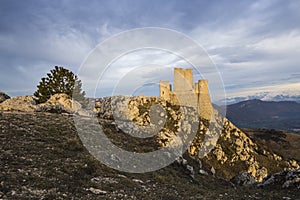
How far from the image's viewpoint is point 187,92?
10606 cm

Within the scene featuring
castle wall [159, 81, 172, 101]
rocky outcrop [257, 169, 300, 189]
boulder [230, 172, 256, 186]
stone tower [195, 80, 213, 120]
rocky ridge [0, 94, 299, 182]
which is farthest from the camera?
stone tower [195, 80, 213, 120]

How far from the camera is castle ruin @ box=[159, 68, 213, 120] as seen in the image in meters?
99.7

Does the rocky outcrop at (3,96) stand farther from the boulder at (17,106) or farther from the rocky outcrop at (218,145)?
the rocky outcrop at (218,145)

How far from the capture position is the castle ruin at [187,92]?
99688 mm

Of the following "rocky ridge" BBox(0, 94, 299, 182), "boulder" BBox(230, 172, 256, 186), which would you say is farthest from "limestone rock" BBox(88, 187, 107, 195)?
"boulder" BBox(230, 172, 256, 186)

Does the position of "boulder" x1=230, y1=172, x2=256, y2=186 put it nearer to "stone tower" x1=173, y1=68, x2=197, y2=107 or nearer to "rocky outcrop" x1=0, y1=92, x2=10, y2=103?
"rocky outcrop" x1=0, y1=92, x2=10, y2=103

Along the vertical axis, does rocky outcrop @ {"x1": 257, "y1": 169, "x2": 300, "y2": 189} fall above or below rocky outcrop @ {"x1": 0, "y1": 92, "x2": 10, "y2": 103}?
below

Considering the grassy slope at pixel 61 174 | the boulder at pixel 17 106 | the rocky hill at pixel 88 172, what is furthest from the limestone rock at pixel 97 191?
the boulder at pixel 17 106

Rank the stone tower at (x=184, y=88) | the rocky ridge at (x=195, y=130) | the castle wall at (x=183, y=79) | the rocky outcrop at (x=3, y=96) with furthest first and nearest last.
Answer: the castle wall at (x=183, y=79) < the stone tower at (x=184, y=88) < the rocky outcrop at (x=3, y=96) < the rocky ridge at (x=195, y=130)

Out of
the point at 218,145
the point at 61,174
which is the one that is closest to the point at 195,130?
the point at 218,145

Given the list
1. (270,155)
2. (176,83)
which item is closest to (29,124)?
(176,83)

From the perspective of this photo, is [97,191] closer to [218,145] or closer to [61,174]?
[61,174]

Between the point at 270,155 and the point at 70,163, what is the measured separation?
3745 inches

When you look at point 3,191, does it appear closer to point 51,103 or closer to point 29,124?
point 29,124
